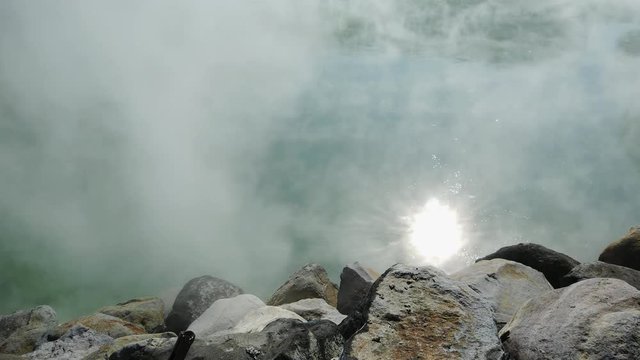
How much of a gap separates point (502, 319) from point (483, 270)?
98.7 inches

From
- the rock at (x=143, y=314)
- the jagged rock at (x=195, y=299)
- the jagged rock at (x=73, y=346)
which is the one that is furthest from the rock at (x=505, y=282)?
the rock at (x=143, y=314)

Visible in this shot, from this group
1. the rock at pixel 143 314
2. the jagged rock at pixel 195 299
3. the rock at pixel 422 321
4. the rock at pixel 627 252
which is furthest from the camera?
the jagged rock at pixel 195 299

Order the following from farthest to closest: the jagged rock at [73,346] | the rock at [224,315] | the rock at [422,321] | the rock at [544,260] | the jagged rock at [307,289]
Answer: the jagged rock at [307,289] → the rock at [544,260] → the rock at [224,315] → the jagged rock at [73,346] → the rock at [422,321]

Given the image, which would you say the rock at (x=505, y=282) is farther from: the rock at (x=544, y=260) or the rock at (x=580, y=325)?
the rock at (x=580, y=325)

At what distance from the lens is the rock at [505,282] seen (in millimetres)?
8683

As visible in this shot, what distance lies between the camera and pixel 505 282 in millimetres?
9359

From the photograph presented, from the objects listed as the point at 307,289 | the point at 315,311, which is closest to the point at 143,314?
the point at 307,289

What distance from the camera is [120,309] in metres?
15.6

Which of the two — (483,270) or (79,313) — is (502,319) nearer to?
(483,270)

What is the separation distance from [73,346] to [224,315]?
110 inches

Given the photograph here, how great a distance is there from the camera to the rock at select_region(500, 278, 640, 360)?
16.8 feet

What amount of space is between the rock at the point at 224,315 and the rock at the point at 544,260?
209 inches

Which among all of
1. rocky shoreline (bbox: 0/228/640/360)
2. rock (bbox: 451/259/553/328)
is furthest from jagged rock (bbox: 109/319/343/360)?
rock (bbox: 451/259/553/328)

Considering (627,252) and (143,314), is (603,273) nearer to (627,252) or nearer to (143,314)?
(627,252)
